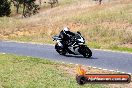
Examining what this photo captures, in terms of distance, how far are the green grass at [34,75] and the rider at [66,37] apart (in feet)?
13.2

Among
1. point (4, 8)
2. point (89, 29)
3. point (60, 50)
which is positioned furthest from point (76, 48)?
point (4, 8)

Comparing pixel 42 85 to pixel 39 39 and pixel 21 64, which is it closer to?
pixel 21 64

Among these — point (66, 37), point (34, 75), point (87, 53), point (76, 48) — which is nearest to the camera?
point (34, 75)

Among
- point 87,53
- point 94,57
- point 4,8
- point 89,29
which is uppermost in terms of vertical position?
point 87,53

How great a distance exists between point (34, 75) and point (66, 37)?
27.3 ft

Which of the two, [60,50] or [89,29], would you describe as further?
[89,29]

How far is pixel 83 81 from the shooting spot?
6102 millimetres

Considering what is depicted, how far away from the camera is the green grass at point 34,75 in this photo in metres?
13.0

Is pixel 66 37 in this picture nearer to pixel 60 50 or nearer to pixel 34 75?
pixel 60 50

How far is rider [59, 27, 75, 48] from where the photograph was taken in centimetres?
2279

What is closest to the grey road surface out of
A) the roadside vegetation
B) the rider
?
the rider

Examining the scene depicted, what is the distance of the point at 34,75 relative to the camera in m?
14.9

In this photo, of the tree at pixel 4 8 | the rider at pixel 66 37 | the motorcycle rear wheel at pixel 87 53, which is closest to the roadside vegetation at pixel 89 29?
the rider at pixel 66 37

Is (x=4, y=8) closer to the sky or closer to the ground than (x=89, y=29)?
closer to the ground
